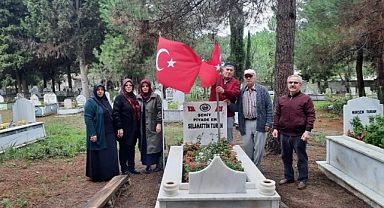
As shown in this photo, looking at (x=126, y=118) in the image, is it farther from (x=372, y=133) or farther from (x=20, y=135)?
(x=20, y=135)

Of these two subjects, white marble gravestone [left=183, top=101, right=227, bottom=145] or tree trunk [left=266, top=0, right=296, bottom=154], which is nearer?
white marble gravestone [left=183, top=101, right=227, bottom=145]

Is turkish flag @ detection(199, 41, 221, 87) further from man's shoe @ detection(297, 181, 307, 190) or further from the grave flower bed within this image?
man's shoe @ detection(297, 181, 307, 190)

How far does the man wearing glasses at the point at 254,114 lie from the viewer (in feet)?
15.4

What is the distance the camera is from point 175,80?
4438mm

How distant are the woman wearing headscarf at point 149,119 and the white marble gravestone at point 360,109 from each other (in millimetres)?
3322

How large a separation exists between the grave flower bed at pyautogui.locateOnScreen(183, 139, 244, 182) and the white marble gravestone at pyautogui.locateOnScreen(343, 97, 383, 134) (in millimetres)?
2459

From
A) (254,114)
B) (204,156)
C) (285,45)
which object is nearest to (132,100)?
(204,156)

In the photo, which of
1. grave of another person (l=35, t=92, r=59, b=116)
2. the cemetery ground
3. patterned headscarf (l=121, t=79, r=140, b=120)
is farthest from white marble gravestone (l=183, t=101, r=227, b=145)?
grave of another person (l=35, t=92, r=59, b=116)

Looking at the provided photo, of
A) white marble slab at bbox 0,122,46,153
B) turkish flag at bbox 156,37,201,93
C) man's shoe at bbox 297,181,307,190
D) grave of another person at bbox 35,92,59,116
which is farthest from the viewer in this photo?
grave of another person at bbox 35,92,59,116

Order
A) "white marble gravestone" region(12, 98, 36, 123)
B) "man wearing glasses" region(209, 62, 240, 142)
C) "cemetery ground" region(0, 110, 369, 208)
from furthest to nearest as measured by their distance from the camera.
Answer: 1. "white marble gravestone" region(12, 98, 36, 123)
2. "man wearing glasses" region(209, 62, 240, 142)
3. "cemetery ground" region(0, 110, 369, 208)

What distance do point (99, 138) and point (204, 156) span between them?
71.9 inches

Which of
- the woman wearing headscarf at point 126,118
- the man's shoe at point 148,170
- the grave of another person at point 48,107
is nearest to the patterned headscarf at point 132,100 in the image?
the woman wearing headscarf at point 126,118

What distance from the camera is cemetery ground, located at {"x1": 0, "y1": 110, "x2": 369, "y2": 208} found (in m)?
4.19

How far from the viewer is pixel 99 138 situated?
16.5 feet
